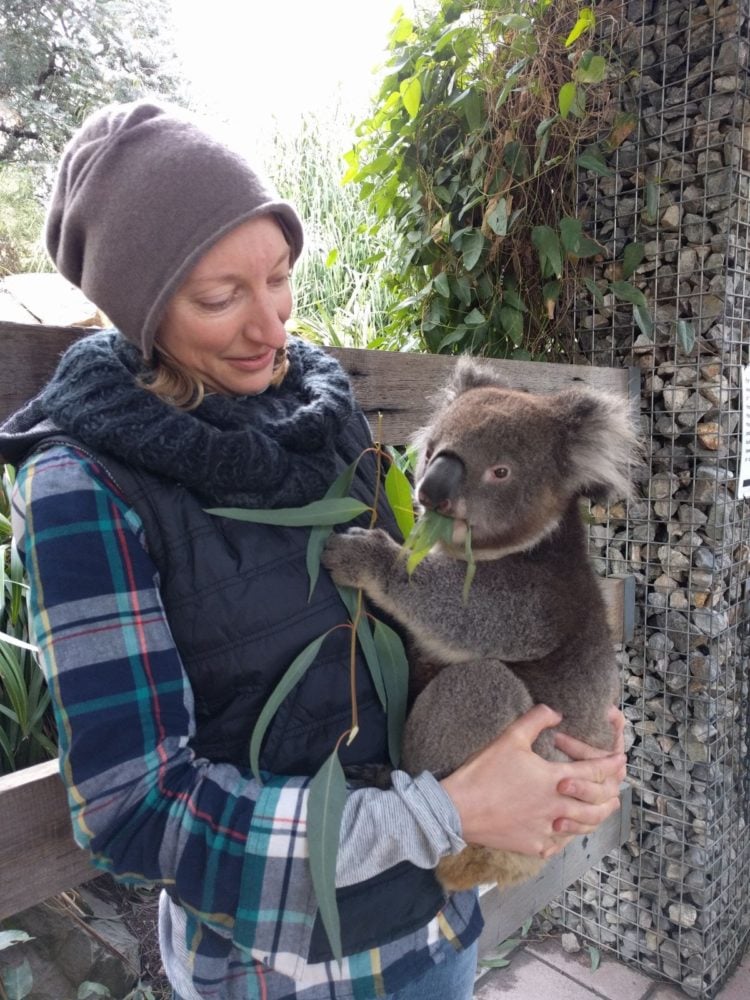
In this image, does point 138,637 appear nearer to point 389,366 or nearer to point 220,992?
point 220,992

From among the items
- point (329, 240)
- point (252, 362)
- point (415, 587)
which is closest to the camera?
point (252, 362)

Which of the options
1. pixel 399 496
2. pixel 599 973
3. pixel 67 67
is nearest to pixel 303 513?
pixel 399 496

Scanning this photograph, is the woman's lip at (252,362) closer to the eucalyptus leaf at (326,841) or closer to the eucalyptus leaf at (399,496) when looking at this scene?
the eucalyptus leaf at (399,496)

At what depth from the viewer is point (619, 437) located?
4.36 feet

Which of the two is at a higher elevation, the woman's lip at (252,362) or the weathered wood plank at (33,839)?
the woman's lip at (252,362)

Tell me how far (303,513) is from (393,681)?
33 centimetres

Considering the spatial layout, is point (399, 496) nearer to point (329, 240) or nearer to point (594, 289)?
point (594, 289)

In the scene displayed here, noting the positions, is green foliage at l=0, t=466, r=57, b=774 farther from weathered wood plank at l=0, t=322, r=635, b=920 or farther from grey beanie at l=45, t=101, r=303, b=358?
grey beanie at l=45, t=101, r=303, b=358

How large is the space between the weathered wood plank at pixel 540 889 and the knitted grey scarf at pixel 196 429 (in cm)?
161

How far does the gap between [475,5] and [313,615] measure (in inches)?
95.4

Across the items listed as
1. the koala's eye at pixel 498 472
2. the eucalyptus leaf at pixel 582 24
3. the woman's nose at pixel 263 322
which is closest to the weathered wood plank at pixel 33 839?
the woman's nose at pixel 263 322

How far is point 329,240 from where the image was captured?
4.94m

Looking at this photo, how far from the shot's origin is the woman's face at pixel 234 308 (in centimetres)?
91

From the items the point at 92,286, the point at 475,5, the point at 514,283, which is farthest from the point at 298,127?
the point at 92,286
